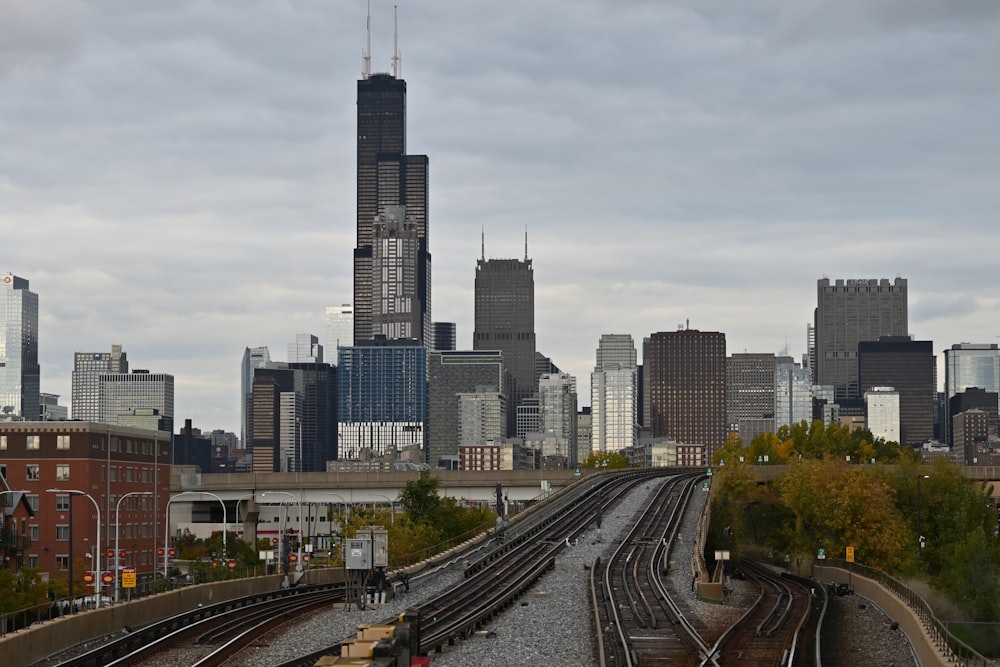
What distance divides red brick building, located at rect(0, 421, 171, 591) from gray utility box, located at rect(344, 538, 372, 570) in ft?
216

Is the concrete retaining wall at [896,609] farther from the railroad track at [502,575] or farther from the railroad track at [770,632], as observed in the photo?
the railroad track at [502,575]

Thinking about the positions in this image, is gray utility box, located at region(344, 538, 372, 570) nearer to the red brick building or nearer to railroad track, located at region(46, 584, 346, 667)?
railroad track, located at region(46, 584, 346, 667)

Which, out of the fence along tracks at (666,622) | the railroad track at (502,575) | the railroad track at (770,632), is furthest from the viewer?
the railroad track at (502,575)

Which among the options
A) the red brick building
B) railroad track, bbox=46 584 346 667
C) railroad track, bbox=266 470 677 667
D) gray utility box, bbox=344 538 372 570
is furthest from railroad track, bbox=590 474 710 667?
the red brick building

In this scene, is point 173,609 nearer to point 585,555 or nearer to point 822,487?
point 585,555

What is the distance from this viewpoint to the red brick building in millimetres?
133625

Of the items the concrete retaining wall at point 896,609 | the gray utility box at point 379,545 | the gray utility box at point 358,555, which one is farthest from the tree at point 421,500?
the gray utility box at point 358,555

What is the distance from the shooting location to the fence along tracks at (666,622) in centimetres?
5044

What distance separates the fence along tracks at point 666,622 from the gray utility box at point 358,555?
10.5 m

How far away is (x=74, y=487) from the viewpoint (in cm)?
13600

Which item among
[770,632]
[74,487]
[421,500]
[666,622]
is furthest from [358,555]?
[74,487]

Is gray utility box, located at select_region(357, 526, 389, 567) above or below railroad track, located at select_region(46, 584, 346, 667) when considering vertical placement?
above

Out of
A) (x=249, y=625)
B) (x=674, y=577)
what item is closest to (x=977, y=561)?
(x=674, y=577)

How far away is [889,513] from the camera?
402 ft
